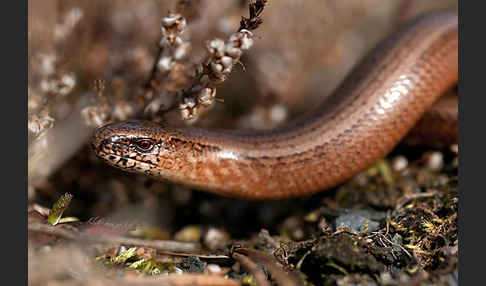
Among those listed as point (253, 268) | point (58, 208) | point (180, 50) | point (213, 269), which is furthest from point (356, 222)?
point (58, 208)

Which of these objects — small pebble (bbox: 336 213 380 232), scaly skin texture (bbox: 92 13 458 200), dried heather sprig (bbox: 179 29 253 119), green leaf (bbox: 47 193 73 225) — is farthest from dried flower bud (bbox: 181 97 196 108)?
small pebble (bbox: 336 213 380 232)


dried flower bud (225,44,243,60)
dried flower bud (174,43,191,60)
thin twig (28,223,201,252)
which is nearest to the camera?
thin twig (28,223,201,252)

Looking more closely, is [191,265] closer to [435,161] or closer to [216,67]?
[216,67]

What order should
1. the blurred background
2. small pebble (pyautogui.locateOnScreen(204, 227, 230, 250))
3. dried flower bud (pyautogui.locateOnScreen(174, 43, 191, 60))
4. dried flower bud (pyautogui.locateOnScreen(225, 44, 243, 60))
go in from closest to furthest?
dried flower bud (pyautogui.locateOnScreen(225, 44, 243, 60))
dried flower bud (pyautogui.locateOnScreen(174, 43, 191, 60))
the blurred background
small pebble (pyautogui.locateOnScreen(204, 227, 230, 250))

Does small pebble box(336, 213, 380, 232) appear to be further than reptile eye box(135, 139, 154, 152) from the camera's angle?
No

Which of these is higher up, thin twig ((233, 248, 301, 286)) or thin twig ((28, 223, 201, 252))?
thin twig ((28, 223, 201, 252))

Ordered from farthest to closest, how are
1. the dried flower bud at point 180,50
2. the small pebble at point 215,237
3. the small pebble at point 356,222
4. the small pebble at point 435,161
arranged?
the small pebble at point 435,161, the small pebble at point 215,237, the dried flower bud at point 180,50, the small pebble at point 356,222

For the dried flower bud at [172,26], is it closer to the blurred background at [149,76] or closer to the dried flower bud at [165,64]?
the blurred background at [149,76]

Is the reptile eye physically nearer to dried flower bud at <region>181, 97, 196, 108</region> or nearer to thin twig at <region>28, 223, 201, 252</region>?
dried flower bud at <region>181, 97, 196, 108</region>

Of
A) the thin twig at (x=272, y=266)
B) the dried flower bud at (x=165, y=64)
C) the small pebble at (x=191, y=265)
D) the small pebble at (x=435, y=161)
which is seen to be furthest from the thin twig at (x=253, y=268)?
the small pebble at (x=435, y=161)
